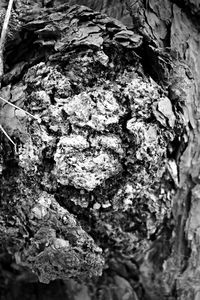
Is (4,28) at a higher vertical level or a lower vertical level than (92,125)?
higher

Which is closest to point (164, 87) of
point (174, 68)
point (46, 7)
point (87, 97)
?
point (174, 68)

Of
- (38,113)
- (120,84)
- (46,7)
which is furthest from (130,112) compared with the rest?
(46,7)

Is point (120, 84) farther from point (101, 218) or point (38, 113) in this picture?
point (101, 218)

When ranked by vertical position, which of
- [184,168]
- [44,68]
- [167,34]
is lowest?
[184,168]

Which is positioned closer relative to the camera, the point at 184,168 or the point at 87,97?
the point at 87,97

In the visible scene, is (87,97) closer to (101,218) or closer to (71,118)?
(71,118)

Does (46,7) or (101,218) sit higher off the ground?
(46,7)
